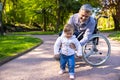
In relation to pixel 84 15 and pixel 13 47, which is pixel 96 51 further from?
pixel 13 47

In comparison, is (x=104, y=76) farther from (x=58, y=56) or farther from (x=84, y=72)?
(x=58, y=56)

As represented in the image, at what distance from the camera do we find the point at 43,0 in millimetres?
44156

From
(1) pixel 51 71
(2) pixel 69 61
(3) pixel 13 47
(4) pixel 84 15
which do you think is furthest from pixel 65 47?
(3) pixel 13 47

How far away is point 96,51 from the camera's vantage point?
891cm

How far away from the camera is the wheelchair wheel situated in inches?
333

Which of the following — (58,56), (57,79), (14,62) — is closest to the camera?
(57,79)

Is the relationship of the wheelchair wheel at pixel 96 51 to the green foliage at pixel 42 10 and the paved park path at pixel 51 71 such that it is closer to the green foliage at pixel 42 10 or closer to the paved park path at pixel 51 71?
the paved park path at pixel 51 71

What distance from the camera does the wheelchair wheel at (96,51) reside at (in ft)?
27.8

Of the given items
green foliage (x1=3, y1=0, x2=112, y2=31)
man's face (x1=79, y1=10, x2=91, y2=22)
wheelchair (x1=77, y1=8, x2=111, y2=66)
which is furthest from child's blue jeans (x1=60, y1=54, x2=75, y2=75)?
green foliage (x1=3, y1=0, x2=112, y2=31)

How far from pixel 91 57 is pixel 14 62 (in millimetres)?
2178

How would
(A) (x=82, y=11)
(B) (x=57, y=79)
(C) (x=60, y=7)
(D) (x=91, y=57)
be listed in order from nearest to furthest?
1. (B) (x=57, y=79)
2. (A) (x=82, y=11)
3. (D) (x=91, y=57)
4. (C) (x=60, y=7)

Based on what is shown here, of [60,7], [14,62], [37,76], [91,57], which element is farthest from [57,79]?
[60,7]

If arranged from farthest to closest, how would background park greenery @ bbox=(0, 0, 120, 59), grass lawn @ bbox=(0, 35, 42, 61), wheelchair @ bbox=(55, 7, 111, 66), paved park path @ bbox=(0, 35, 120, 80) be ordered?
background park greenery @ bbox=(0, 0, 120, 59) → grass lawn @ bbox=(0, 35, 42, 61) → wheelchair @ bbox=(55, 7, 111, 66) → paved park path @ bbox=(0, 35, 120, 80)

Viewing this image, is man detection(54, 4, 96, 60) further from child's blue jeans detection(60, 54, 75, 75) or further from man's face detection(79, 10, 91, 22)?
child's blue jeans detection(60, 54, 75, 75)
